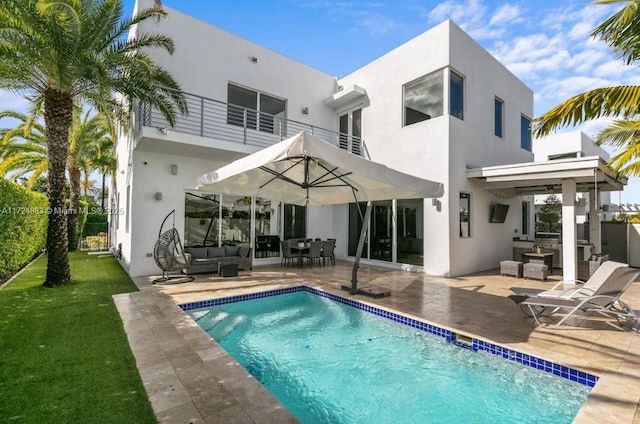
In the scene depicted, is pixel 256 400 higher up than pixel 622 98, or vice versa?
pixel 622 98

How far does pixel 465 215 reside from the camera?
11.7 m

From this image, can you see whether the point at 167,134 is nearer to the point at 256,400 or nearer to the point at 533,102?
the point at 256,400

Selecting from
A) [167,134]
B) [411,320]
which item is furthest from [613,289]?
[167,134]

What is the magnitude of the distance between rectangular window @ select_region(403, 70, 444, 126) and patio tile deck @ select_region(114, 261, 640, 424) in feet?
20.4

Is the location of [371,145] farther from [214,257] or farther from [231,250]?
[214,257]

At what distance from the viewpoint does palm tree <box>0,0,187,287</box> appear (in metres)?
7.00

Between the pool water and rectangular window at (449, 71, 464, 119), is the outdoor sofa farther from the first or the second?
rectangular window at (449, 71, 464, 119)

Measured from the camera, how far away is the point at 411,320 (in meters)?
6.11

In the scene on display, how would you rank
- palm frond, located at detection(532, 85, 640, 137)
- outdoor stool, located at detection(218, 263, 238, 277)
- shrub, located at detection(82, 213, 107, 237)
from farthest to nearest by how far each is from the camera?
shrub, located at detection(82, 213, 107, 237)
outdoor stool, located at detection(218, 263, 238, 277)
palm frond, located at detection(532, 85, 640, 137)

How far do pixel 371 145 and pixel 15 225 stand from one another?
12.7 metres

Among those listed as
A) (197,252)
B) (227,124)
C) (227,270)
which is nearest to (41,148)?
(227,124)

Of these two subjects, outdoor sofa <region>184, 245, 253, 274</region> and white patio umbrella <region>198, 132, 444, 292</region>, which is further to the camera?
outdoor sofa <region>184, 245, 253, 274</region>

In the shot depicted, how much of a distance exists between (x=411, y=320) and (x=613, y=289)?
353cm

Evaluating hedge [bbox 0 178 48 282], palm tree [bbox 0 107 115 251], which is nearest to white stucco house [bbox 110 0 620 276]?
hedge [bbox 0 178 48 282]
